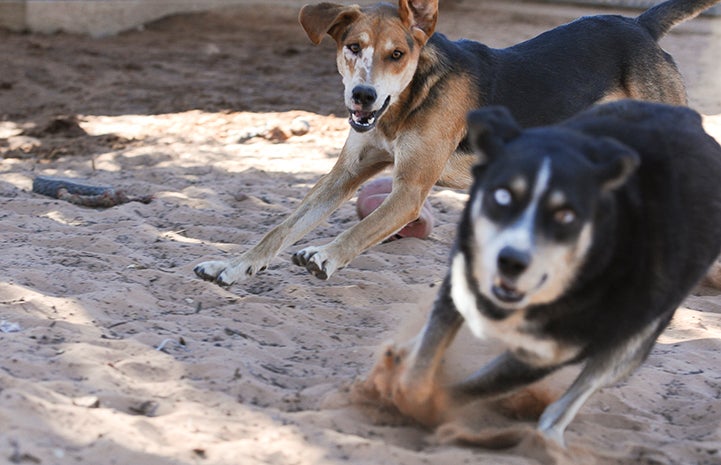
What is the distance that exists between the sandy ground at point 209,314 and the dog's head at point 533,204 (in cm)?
63

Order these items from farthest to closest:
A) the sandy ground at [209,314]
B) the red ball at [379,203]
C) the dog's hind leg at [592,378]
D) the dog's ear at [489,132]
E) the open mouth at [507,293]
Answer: the red ball at [379,203]
the dog's hind leg at [592,378]
the sandy ground at [209,314]
the dog's ear at [489,132]
the open mouth at [507,293]

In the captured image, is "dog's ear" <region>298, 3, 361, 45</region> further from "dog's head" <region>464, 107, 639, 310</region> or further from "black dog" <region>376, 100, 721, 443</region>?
"dog's head" <region>464, 107, 639, 310</region>

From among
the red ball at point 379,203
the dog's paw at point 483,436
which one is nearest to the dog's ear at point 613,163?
the dog's paw at point 483,436

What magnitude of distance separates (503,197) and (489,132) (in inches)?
10.2

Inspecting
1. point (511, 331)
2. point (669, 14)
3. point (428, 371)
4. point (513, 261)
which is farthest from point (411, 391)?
point (669, 14)

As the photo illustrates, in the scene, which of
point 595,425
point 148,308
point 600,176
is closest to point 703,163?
point 600,176

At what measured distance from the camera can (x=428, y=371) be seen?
11.2ft

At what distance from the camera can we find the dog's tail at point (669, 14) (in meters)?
6.05

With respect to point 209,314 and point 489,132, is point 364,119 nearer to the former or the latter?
point 209,314

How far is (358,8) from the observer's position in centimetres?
539

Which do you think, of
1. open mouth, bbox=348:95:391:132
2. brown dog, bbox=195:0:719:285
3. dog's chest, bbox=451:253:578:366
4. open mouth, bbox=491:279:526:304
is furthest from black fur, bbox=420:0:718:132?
open mouth, bbox=491:279:526:304

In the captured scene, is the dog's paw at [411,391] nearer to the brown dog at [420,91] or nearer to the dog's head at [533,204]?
the dog's head at [533,204]

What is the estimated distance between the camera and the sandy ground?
3211 millimetres

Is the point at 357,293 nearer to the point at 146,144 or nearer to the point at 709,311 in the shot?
the point at 709,311
